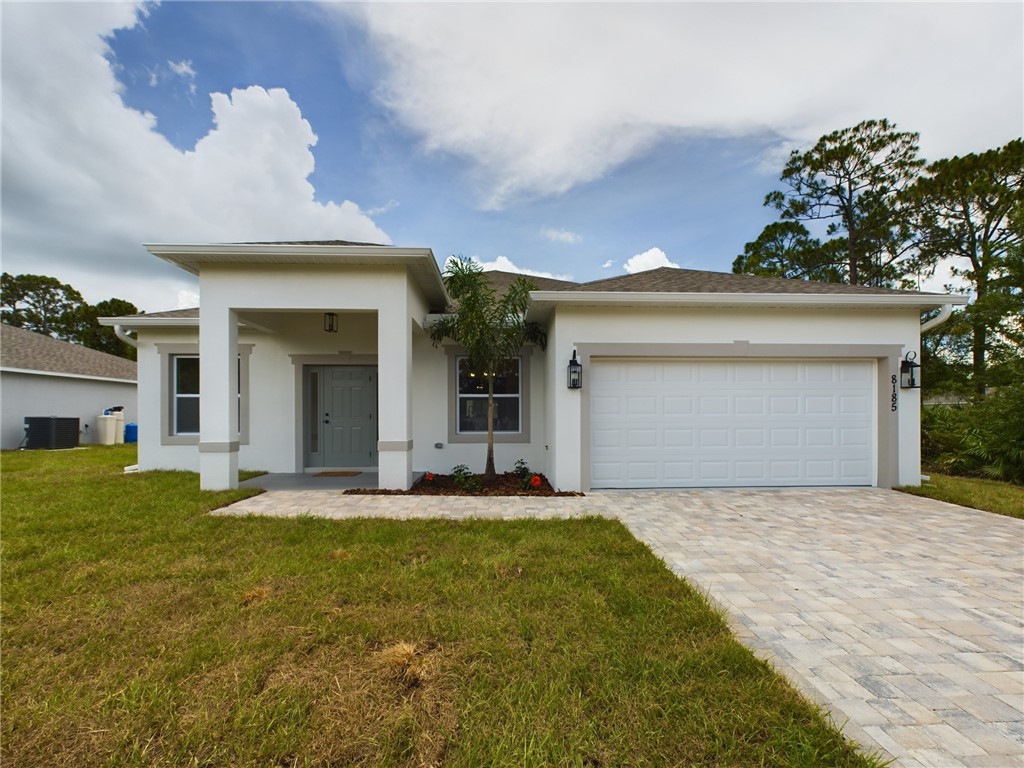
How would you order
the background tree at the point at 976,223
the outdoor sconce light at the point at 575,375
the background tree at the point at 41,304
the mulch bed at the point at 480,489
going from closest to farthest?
the mulch bed at the point at 480,489, the outdoor sconce light at the point at 575,375, the background tree at the point at 976,223, the background tree at the point at 41,304

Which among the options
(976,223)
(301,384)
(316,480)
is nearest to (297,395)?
(301,384)

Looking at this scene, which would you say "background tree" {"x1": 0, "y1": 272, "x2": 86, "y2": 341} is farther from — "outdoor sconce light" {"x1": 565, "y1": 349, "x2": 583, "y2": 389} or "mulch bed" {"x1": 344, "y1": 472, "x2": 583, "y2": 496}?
"outdoor sconce light" {"x1": 565, "y1": 349, "x2": 583, "y2": 389}

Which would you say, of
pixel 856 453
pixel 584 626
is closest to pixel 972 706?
pixel 584 626

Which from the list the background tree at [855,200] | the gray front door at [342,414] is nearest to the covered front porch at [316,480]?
the gray front door at [342,414]

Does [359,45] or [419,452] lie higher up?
[359,45]

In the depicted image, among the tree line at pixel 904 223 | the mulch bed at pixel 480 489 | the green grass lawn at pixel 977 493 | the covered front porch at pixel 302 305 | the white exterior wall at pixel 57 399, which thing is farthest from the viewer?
the white exterior wall at pixel 57 399

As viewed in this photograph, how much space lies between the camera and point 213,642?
2457mm

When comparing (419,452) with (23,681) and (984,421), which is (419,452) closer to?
(23,681)

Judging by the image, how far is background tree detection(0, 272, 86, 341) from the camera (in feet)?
106

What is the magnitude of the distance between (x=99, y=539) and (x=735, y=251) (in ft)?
Result: 73.5

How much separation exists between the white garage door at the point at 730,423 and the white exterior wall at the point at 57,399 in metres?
18.1

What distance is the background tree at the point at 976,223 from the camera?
32.7ft

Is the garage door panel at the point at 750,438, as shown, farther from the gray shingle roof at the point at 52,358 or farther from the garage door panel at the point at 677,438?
the gray shingle roof at the point at 52,358

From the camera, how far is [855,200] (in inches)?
569
